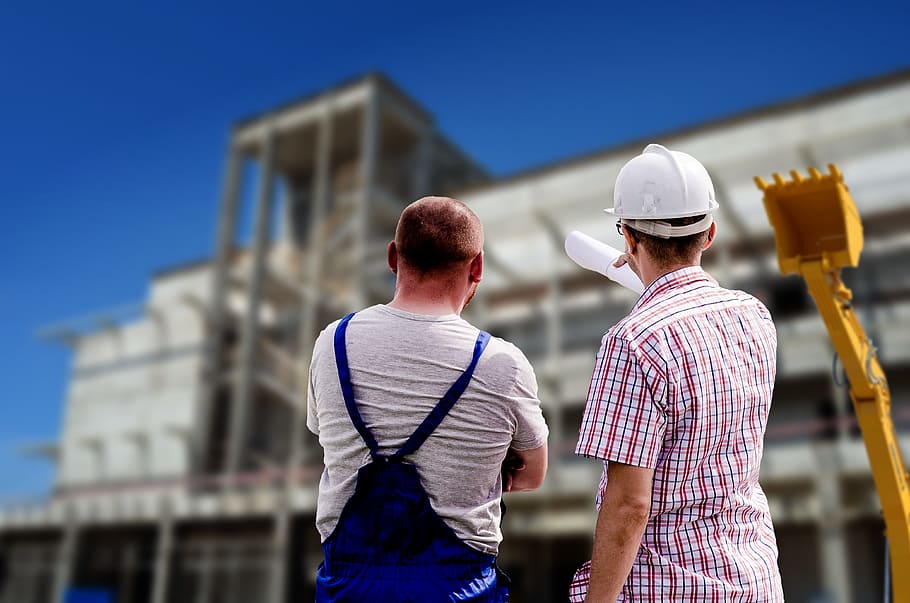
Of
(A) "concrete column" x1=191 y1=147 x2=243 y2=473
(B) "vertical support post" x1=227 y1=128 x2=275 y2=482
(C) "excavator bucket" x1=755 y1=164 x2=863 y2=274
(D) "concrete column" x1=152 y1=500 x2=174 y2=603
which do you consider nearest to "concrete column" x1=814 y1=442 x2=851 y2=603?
(C) "excavator bucket" x1=755 y1=164 x2=863 y2=274

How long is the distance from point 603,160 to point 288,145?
1171 centimetres

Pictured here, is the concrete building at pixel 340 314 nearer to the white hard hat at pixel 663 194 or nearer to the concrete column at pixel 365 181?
the concrete column at pixel 365 181

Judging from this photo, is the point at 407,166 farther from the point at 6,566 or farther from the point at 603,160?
the point at 6,566

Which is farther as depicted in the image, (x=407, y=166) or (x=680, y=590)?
(x=407, y=166)

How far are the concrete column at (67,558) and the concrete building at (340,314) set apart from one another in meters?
0.09

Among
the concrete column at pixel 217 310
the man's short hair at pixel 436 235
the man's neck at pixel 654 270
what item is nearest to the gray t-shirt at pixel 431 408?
the man's short hair at pixel 436 235

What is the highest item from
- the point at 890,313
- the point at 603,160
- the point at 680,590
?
the point at 603,160

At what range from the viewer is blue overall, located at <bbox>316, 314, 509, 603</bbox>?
1764mm

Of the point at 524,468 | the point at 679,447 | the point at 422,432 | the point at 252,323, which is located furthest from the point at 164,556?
the point at 679,447

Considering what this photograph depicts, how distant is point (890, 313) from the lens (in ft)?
50.3

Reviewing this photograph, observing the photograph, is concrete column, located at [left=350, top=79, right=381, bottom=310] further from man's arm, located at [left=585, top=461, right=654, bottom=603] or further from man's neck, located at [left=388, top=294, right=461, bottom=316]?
man's arm, located at [left=585, top=461, right=654, bottom=603]

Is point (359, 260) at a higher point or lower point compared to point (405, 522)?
higher

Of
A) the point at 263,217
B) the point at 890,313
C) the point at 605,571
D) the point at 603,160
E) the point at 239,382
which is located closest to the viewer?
the point at 605,571

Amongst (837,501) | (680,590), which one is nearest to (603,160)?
(837,501)
